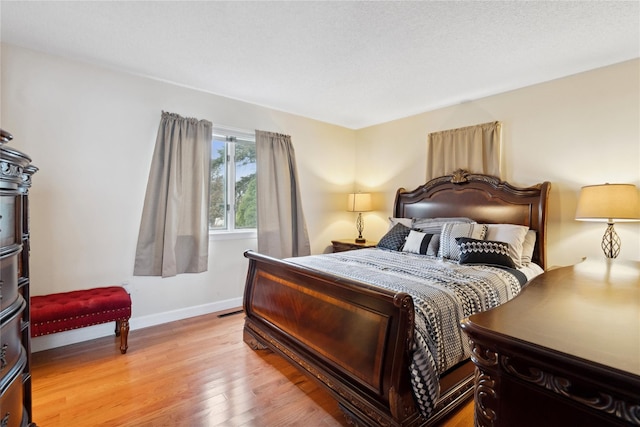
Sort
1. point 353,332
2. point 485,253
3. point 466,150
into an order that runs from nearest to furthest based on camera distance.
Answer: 1. point 353,332
2. point 485,253
3. point 466,150

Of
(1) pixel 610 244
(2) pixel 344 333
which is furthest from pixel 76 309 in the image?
(1) pixel 610 244

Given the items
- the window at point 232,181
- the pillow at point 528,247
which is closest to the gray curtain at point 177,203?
the window at point 232,181

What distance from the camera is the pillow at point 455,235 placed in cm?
288

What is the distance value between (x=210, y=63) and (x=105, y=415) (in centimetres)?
278

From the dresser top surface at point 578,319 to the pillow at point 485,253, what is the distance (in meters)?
1.06

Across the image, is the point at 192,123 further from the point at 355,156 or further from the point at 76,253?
the point at 355,156

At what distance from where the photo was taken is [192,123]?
11.0 ft

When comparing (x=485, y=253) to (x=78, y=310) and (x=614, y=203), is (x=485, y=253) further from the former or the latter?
(x=78, y=310)

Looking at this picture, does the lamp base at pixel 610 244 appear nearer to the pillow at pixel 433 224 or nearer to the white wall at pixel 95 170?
the pillow at pixel 433 224

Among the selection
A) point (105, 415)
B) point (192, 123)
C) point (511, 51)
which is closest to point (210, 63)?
point (192, 123)

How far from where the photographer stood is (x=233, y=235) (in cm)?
375

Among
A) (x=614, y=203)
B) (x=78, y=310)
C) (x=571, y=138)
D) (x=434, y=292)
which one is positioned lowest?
(x=78, y=310)

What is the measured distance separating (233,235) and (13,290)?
8.08 ft

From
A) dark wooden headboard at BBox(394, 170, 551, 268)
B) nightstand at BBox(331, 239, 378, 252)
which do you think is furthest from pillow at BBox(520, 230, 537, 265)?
nightstand at BBox(331, 239, 378, 252)
